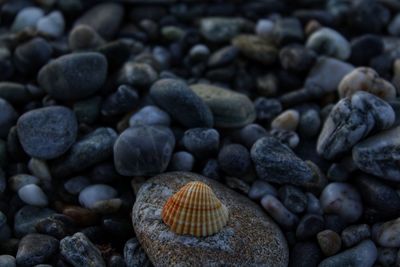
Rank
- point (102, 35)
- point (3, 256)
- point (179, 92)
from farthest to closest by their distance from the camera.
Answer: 1. point (102, 35)
2. point (179, 92)
3. point (3, 256)

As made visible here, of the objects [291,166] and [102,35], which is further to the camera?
[102,35]

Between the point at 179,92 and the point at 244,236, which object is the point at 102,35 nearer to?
the point at 179,92

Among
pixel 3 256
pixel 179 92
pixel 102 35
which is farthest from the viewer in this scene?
pixel 102 35

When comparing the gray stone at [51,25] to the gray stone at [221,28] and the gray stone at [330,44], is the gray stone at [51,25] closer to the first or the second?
the gray stone at [221,28]

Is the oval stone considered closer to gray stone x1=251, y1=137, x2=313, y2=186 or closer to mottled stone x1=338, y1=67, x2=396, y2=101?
gray stone x1=251, y1=137, x2=313, y2=186

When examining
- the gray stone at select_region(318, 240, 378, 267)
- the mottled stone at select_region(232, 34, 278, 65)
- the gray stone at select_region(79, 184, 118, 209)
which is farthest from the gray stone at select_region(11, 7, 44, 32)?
the gray stone at select_region(318, 240, 378, 267)

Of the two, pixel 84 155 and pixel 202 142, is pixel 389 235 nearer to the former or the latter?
pixel 202 142

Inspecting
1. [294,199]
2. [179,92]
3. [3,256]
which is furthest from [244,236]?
[3,256]
